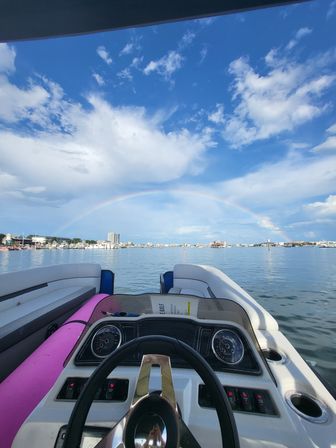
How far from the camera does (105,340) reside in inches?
58.7

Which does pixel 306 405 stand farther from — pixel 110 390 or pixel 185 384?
pixel 110 390

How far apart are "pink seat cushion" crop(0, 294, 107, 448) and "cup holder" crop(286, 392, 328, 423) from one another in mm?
1437

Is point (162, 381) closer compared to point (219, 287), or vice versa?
point (162, 381)

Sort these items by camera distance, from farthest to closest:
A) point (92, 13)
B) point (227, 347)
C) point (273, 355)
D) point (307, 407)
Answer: point (92, 13), point (273, 355), point (227, 347), point (307, 407)

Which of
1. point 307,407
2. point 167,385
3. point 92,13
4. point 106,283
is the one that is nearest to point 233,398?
point 307,407

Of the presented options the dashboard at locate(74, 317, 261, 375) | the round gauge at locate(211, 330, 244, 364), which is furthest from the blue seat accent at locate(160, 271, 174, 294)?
the round gauge at locate(211, 330, 244, 364)

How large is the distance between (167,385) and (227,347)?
761mm

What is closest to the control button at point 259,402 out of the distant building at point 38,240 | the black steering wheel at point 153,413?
the black steering wheel at point 153,413

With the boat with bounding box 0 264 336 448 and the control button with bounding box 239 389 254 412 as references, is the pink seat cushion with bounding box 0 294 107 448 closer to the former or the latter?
the boat with bounding box 0 264 336 448

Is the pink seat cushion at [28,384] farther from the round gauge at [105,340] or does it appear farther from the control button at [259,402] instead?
the control button at [259,402]

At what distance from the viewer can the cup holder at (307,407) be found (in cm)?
109

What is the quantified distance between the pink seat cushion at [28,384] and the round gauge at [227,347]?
112cm

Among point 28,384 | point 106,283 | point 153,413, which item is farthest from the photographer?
point 106,283

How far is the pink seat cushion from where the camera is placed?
1307 mm
